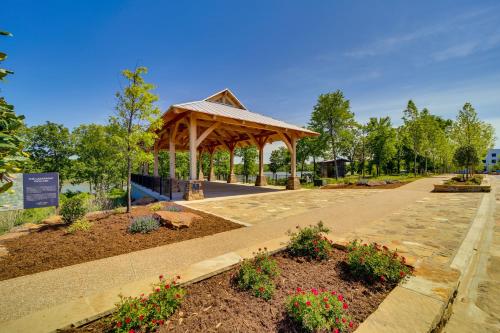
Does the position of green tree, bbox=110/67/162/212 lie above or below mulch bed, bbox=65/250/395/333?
above

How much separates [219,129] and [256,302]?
15.5 metres

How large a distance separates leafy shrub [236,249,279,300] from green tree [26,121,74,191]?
3458cm

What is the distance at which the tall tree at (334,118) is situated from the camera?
25.1m

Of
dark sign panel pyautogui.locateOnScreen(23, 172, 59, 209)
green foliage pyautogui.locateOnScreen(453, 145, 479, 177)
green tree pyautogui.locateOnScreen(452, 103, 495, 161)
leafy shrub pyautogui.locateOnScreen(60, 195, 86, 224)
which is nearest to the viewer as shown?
leafy shrub pyautogui.locateOnScreen(60, 195, 86, 224)

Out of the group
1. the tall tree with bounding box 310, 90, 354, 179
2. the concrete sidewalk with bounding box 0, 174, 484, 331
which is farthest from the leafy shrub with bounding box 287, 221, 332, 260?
the tall tree with bounding box 310, 90, 354, 179

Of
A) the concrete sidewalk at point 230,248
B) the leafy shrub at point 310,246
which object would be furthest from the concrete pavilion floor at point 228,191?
the leafy shrub at point 310,246

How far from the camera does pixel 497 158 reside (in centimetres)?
9269

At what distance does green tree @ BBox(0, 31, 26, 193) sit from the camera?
156 cm

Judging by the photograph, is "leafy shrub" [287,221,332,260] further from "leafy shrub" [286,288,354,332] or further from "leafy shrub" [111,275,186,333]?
"leafy shrub" [111,275,186,333]

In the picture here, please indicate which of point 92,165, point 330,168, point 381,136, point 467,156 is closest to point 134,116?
point 467,156

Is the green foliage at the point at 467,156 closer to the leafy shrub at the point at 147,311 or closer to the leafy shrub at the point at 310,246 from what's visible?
the leafy shrub at the point at 310,246

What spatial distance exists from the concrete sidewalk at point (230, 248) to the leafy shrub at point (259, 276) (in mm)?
1087

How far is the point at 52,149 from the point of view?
94.0 ft

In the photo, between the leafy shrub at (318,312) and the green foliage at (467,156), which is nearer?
the leafy shrub at (318,312)
